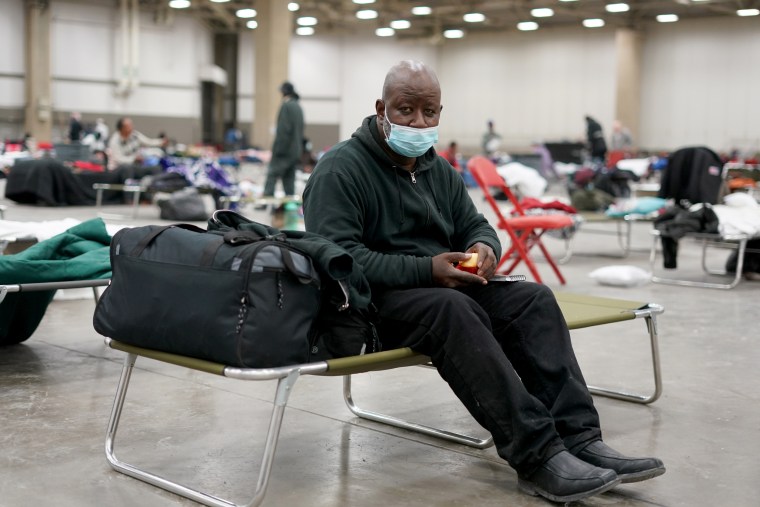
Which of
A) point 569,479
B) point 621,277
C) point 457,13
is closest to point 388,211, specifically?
point 569,479

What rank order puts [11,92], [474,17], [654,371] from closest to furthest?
[654,371]
[11,92]
[474,17]

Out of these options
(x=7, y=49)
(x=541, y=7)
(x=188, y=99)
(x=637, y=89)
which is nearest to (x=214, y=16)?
(x=188, y=99)

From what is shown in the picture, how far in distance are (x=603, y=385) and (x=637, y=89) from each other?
25410mm

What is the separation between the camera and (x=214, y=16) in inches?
1177

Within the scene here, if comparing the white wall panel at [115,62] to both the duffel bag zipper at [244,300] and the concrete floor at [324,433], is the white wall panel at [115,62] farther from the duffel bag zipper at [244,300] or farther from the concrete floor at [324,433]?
the duffel bag zipper at [244,300]

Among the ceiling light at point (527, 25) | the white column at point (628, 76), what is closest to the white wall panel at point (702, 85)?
the white column at point (628, 76)

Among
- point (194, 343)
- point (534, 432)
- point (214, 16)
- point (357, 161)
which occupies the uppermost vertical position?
point (214, 16)

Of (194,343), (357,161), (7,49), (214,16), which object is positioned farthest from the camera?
(214,16)

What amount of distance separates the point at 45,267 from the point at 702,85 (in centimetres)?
2597

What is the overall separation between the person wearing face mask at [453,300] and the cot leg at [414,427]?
1.45 ft

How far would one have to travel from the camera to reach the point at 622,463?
2447 millimetres

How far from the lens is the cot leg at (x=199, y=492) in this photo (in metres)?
2.24

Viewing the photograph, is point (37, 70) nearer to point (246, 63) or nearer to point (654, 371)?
point (246, 63)

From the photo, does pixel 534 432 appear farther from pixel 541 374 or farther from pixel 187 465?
pixel 187 465
